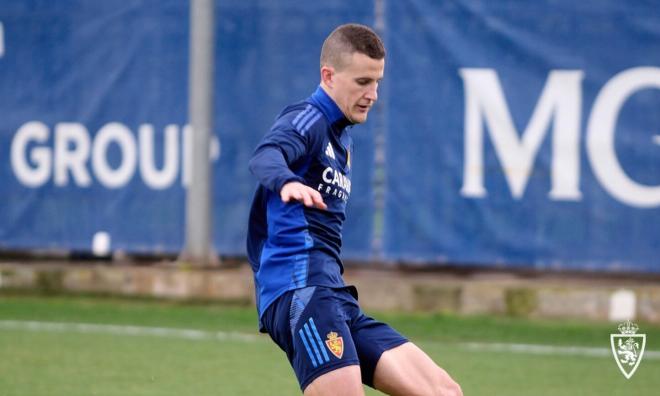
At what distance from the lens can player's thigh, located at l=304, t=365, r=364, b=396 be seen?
17.3ft

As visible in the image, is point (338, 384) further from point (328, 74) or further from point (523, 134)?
point (523, 134)

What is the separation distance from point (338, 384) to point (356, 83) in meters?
1.26

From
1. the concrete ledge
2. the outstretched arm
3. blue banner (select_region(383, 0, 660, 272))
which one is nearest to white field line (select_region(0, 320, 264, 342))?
the concrete ledge

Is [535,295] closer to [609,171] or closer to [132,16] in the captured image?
[609,171]

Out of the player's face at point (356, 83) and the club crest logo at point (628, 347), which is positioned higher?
the player's face at point (356, 83)

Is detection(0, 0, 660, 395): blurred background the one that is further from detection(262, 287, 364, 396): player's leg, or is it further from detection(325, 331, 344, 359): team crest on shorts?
detection(325, 331, 344, 359): team crest on shorts

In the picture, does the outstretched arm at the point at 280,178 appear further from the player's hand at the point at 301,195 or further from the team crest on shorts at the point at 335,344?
the team crest on shorts at the point at 335,344

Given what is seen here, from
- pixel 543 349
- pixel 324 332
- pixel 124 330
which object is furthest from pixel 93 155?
pixel 324 332

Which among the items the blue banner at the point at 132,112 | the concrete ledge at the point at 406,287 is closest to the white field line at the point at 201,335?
the concrete ledge at the point at 406,287

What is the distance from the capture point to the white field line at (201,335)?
939 centimetres

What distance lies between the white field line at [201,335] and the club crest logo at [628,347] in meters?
0.07

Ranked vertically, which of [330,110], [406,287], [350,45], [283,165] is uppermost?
[350,45]

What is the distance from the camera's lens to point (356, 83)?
567 centimetres

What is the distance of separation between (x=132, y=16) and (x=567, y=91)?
146 inches
